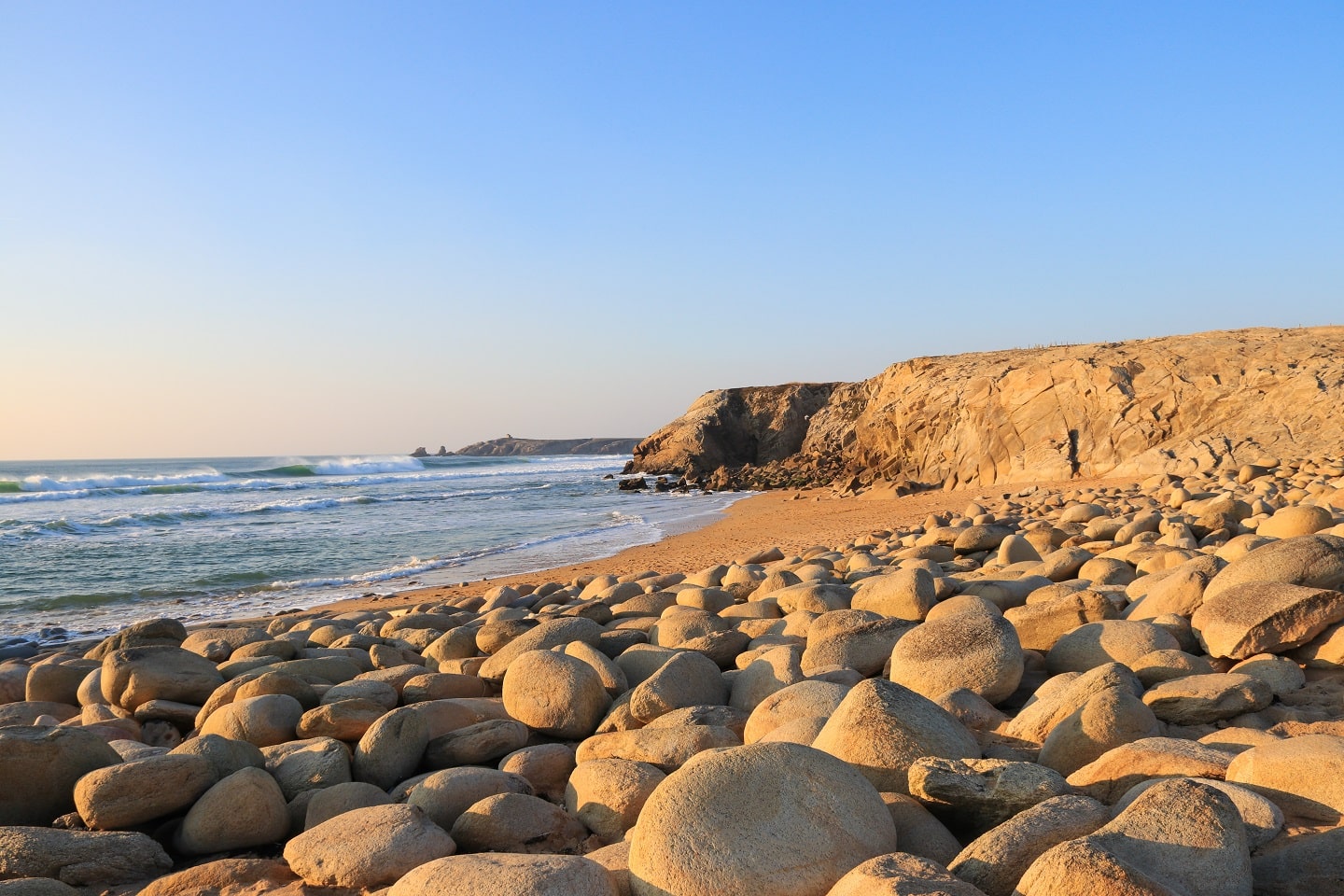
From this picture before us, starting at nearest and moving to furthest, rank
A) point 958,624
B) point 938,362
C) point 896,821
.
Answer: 1. point 896,821
2. point 958,624
3. point 938,362

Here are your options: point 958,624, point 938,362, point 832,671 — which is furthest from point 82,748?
point 938,362

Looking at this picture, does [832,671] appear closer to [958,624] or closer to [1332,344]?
[958,624]

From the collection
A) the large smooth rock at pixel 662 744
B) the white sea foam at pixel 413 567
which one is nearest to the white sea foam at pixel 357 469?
Result: the white sea foam at pixel 413 567

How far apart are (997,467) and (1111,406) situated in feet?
10.2

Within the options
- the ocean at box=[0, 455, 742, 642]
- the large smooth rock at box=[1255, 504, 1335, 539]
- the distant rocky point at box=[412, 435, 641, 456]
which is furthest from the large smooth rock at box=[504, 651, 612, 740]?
the distant rocky point at box=[412, 435, 641, 456]

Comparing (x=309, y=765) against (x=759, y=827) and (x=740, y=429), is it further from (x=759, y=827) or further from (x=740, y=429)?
(x=740, y=429)

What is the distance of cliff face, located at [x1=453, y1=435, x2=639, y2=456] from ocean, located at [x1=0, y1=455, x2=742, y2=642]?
280 feet

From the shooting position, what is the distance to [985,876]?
6.57 feet

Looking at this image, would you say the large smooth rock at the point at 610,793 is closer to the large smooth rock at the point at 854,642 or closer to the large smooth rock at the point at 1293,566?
the large smooth rock at the point at 854,642

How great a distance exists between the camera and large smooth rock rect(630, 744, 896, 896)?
2.15 meters

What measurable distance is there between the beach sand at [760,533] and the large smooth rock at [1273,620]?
7.44 meters

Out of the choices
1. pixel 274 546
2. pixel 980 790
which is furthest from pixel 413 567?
pixel 980 790

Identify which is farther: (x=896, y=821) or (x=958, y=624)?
(x=958, y=624)

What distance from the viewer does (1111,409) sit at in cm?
1966
